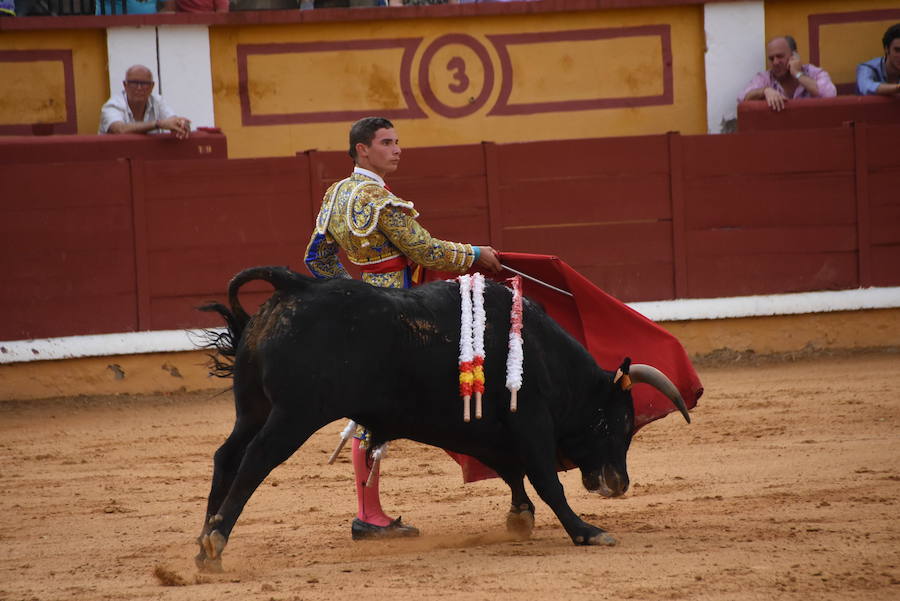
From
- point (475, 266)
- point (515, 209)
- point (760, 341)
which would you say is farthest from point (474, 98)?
point (475, 266)

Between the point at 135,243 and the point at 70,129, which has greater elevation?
the point at 70,129

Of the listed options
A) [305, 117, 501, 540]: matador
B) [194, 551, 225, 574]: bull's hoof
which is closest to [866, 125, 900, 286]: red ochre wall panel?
[305, 117, 501, 540]: matador

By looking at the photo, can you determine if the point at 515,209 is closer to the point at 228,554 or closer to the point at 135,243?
the point at 135,243

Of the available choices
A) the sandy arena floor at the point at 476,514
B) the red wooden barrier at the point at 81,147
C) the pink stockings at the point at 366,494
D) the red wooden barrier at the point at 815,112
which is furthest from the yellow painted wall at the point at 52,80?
the pink stockings at the point at 366,494

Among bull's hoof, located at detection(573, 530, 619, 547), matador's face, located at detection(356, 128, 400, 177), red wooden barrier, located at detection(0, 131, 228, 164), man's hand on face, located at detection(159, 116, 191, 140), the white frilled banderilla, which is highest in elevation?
man's hand on face, located at detection(159, 116, 191, 140)

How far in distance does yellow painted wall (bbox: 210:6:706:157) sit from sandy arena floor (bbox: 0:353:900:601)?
206 cm

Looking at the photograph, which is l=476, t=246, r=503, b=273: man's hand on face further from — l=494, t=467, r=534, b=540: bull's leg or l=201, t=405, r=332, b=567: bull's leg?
l=201, t=405, r=332, b=567: bull's leg

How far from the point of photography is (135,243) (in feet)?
23.5

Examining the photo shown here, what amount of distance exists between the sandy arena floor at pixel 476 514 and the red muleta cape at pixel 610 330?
37cm

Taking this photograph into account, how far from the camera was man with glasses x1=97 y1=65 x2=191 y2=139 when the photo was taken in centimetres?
718

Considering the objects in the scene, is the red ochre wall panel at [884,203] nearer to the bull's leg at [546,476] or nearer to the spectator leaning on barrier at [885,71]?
the spectator leaning on barrier at [885,71]

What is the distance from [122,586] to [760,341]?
493 centimetres

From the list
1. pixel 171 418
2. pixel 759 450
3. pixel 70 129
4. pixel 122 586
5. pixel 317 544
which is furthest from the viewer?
pixel 70 129

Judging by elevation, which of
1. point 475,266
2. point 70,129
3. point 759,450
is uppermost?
point 70,129
